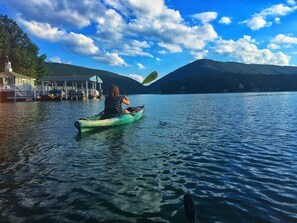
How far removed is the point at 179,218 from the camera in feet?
24.1

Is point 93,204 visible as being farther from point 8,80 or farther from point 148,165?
point 8,80

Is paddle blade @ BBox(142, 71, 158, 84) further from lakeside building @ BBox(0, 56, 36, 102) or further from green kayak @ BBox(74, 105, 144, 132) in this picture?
lakeside building @ BBox(0, 56, 36, 102)

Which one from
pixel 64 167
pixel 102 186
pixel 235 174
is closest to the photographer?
pixel 102 186

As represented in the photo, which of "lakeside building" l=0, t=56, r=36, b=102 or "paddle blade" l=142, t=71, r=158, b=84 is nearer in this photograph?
"paddle blade" l=142, t=71, r=158, b=84

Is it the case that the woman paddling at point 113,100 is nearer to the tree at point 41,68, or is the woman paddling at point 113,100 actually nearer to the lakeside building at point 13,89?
the lakeside building at point 13,89

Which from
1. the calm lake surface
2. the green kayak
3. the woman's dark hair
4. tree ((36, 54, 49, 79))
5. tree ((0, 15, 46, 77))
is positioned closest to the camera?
the calm lake surface

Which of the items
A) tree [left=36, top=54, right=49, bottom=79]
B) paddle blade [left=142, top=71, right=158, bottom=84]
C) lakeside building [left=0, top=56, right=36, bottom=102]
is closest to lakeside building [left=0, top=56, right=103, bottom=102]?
lakeside building [left=0, top=56, right=36, bottom=102]

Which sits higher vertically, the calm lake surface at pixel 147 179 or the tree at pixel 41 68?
the tree at pixel 41 68

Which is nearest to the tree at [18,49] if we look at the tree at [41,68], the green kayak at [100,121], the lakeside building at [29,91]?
the tree at [41,68]

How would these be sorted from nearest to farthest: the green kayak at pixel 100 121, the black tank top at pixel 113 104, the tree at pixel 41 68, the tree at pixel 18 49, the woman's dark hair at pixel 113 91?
the green kayak at pixel 100 121
the woman's dark hair at pixel 113 91
the black tank top at pixel 113 104
the tree at pixel 18 49
the tree at pixel 41 68

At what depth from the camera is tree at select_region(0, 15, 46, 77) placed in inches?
4065

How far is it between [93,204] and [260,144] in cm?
1033

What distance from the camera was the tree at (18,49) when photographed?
10325 centimetres

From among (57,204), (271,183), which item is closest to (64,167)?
(57,204)
